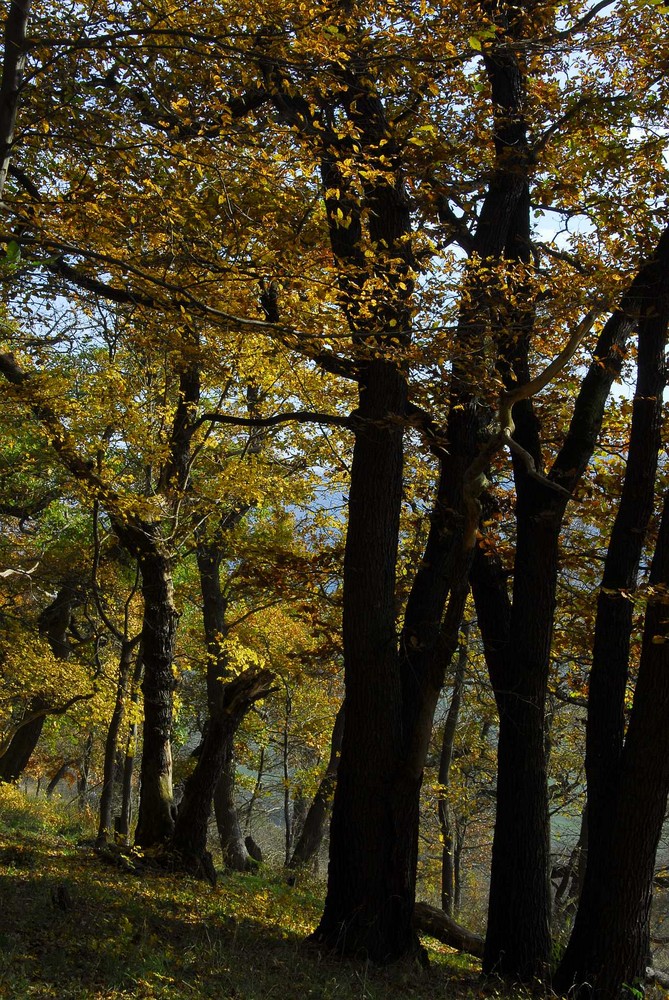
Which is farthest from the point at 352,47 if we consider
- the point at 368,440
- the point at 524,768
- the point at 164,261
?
the point at 524,768

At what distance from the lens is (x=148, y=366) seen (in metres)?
11.9

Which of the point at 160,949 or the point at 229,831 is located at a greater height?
the point at 160,949

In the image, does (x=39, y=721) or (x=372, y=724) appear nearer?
(x=372, y=724)

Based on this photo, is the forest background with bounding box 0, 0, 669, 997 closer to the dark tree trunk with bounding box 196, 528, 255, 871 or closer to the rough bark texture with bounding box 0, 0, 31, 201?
the rough bark texture with bounding box 0, 0, 31, 201

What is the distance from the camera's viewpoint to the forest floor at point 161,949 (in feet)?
15.7

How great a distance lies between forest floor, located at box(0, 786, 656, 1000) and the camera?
4.79m

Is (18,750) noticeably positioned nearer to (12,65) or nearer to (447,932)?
(447,932)

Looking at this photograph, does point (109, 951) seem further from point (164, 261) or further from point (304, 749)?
point (304, 749)

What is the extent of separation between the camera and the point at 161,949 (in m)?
5.70

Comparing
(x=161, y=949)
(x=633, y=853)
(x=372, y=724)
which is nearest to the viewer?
(x=161, y=949)

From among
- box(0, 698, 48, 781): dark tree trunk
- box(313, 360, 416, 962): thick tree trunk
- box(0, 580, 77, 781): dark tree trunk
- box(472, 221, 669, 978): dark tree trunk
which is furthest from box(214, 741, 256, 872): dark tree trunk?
box(313, 360, 416, 962): thick tree trunk

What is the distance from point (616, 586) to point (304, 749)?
23.5 m

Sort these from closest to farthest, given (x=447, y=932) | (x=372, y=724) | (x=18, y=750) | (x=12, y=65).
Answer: (x=12, y=65) → (x=372, y=724) → (x=447, y=932) → (x=18, y=750)

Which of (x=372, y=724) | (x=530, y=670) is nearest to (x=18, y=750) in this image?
(x=372, y=724)
